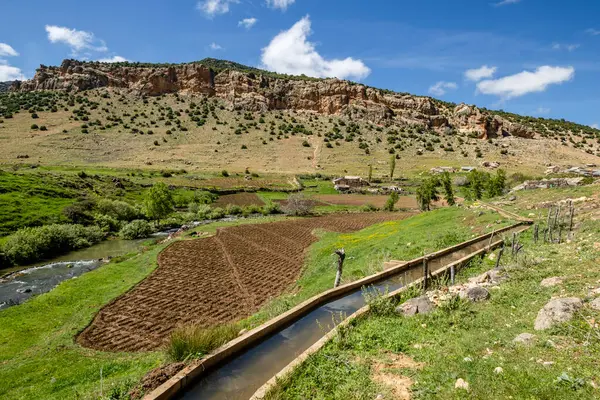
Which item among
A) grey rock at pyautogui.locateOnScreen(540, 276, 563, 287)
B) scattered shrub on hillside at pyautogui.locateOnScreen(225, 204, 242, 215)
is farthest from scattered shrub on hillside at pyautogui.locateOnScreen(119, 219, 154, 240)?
grey rock at pyautogui.locateOnScreen(540, 276, 563, 287)

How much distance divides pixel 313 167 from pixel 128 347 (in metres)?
91.3

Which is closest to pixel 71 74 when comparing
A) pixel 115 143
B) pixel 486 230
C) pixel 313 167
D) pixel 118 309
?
pixel 115 143

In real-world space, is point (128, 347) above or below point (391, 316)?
below

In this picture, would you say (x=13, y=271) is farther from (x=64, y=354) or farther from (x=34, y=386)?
(x=34, y=386)

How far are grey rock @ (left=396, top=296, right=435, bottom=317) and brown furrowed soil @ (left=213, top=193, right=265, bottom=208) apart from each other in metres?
53.5

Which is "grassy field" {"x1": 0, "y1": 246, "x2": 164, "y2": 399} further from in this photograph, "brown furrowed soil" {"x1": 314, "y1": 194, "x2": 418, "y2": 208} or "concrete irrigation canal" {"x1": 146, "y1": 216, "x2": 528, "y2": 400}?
"brown furrowed soil" {"x1": 314, "y1": 194, "x2": 418, "y2": 208}

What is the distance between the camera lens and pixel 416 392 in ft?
20.2

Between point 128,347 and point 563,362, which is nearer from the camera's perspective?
point 563,362

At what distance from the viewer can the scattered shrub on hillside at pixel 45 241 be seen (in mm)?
30109

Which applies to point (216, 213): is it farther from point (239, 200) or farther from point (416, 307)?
point (416, 307)

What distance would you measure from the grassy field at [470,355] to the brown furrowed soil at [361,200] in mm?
56658

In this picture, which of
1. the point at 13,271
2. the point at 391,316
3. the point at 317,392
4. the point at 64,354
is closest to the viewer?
the point at 317,392

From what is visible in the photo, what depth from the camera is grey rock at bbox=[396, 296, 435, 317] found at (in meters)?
10.1

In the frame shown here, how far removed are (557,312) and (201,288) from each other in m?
19.6
